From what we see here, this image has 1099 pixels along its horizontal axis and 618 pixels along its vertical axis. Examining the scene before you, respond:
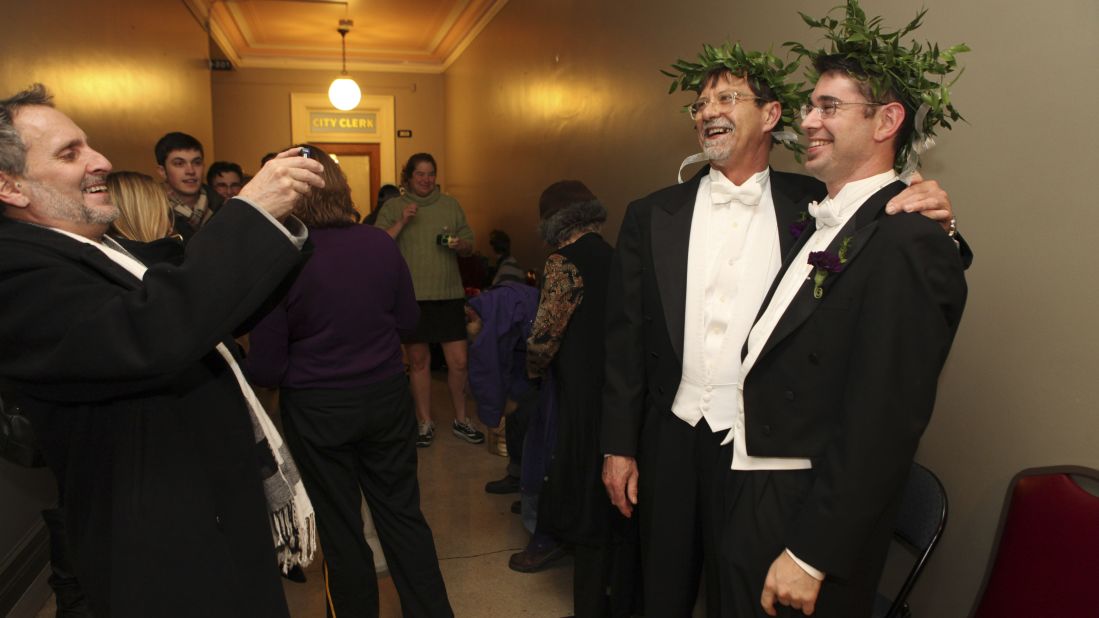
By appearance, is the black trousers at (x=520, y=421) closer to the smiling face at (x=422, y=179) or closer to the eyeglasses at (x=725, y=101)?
the eyeglasses at (x=725, y=101)

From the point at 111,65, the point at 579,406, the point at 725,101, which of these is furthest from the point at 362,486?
the point at 111,65

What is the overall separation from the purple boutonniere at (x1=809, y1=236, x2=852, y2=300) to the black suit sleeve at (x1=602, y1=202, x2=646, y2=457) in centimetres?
56

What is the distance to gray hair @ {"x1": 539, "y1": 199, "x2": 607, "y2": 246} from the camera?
8.29 ft

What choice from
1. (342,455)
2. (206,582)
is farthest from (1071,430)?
(342,455)

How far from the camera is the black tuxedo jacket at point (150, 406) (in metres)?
1.08

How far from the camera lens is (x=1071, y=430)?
1524 millimetres

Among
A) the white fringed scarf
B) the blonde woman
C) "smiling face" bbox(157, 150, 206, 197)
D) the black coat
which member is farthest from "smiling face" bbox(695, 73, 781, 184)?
"smiling face" bbox(157, 150, 206, 197)

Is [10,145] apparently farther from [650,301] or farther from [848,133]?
[848,133]

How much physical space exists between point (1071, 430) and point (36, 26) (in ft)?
13.3

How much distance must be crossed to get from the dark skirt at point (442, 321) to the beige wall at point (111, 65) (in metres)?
2.02

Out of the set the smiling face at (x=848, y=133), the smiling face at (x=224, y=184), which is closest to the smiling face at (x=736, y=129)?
the smiling face at (x=848, y=133)

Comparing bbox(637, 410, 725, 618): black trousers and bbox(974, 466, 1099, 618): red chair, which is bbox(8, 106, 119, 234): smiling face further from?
bbox(974, 466, 1099, 618): red chair

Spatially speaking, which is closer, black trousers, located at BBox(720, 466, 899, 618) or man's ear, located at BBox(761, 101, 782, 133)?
black trousers, located at BBox(720, 466, 899, 618)

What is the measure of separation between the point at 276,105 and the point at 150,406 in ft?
32.5
